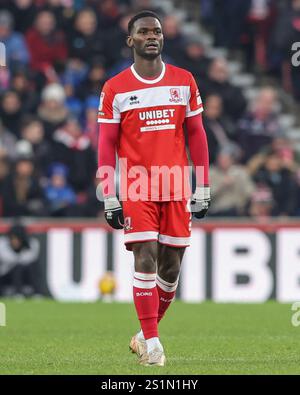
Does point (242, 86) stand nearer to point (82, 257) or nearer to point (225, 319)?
point (82, 257)

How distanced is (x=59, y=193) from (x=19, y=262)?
4.48ft

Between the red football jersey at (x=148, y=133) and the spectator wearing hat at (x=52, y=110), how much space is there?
9.63 meters

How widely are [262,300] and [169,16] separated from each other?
6210 millimetres

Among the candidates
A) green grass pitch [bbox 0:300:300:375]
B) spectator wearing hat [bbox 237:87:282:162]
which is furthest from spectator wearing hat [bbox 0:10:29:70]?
green grass pitch [bbox 0:300:300:375]

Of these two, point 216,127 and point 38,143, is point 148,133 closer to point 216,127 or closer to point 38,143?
point 38,143

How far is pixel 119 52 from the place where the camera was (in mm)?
20734

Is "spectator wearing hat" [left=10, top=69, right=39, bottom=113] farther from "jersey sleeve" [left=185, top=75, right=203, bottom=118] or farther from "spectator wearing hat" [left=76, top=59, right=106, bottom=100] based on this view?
"jersey sleeve" [left=185, top=75, right=203, bottom=118]

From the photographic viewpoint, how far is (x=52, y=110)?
19.3 m

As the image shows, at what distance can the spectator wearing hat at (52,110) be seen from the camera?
19.1 m

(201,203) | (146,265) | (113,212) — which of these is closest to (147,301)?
(146,265)

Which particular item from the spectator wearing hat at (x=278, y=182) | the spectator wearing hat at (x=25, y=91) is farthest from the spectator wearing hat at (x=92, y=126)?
the spectator wearing hat at (x=278, y=182)

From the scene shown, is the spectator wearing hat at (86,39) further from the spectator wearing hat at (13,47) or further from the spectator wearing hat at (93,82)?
the spectator wearing hat at (13,47)

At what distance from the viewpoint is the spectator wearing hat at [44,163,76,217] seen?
713 inches

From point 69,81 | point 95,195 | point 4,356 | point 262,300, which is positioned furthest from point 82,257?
point 4,356
